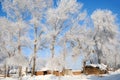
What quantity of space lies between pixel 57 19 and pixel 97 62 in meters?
22.0

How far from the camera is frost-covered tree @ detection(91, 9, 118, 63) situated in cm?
5225

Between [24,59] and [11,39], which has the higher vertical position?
[11,39]

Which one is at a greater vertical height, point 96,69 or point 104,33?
point 104,33

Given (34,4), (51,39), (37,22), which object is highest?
(34,4)

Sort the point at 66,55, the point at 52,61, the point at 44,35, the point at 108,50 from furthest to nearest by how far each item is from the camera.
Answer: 1. the point at 108,50
2. the point at 66,55
3. the point at 44,35
4. the point at 52,61

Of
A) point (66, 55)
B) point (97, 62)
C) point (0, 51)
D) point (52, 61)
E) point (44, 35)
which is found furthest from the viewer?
point (97, 62)

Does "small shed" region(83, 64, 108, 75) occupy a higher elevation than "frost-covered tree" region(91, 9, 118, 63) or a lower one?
lower

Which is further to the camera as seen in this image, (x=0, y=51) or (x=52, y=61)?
(x=0, y=51)

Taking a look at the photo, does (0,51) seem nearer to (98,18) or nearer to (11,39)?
(11,39)

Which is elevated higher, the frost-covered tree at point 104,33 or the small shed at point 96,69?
the frost-covered tree at point 104,33

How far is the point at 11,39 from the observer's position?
39.9 m

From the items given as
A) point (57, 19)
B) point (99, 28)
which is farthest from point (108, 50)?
point (57, 19)

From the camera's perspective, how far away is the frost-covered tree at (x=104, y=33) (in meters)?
52.2

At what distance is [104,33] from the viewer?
52594 mm
